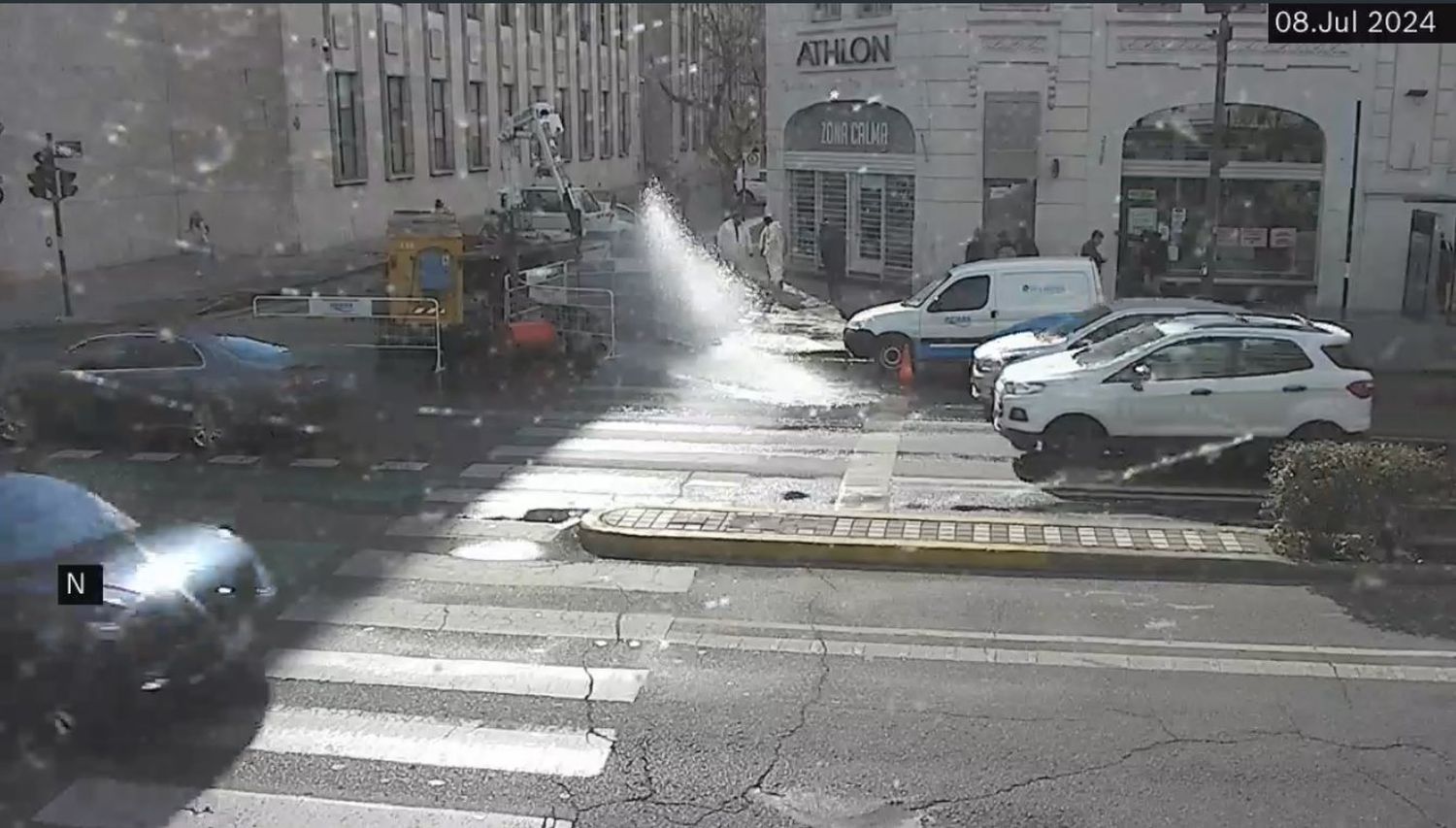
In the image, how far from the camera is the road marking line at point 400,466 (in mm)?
13203

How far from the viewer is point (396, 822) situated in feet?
19.6

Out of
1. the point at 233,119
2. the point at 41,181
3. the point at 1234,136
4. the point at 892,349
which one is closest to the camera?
the point at 892,349

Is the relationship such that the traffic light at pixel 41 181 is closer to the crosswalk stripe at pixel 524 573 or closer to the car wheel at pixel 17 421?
the car wheel at pixel 17 421

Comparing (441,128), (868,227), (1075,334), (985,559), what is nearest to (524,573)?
(985,559)

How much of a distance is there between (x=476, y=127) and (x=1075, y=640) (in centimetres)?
4513

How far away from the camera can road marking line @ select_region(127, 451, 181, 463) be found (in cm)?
1346

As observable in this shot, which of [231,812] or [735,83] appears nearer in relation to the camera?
[231,812]

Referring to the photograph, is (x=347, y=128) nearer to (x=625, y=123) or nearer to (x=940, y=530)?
(x=625, y=123)

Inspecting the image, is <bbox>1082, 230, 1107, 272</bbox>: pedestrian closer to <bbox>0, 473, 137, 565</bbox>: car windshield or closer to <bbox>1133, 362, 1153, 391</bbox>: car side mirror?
<bbox>1133, 362, 1153, 391</bbox>: car side mirror

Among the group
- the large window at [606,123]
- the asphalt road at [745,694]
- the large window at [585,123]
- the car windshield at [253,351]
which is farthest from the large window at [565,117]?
the asphalt road at [745,694]

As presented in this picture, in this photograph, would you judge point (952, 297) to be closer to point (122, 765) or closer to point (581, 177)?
point (122, 765)

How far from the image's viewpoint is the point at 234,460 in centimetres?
1356

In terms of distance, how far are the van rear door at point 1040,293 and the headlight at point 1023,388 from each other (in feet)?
17.2

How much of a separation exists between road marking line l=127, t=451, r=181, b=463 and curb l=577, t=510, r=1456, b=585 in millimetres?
5598
